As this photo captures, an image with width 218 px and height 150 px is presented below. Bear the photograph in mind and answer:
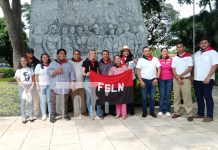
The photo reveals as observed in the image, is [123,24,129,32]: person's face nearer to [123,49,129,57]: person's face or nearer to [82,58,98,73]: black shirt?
[123,49,129,57]: person's face

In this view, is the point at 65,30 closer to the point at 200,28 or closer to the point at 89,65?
the point at 89,65

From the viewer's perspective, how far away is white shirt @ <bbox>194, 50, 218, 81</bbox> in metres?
7.41

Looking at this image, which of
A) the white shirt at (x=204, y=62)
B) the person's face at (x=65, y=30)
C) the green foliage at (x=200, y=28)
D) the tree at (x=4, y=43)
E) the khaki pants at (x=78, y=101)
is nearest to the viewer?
the white shirt at (x=204, y=62)

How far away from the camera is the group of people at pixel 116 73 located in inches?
306

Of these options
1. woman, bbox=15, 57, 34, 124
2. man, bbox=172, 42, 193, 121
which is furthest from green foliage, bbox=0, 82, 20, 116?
man, bbox=172, 42, 193, 121

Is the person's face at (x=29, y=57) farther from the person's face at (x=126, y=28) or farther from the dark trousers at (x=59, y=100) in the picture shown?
the person's face at (x=126, y=28)

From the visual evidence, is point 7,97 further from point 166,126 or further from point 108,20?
point 166,126

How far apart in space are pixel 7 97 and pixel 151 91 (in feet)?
17.8

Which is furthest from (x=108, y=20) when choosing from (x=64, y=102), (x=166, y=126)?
(x=166, y=126)

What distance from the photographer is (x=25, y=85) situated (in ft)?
25.8

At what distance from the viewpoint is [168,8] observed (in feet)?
138

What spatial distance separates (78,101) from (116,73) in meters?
1.36

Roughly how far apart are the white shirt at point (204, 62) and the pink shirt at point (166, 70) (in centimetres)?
68

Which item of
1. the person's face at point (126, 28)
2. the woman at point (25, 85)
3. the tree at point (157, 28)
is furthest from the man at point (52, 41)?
the tree at point (157, 28)
